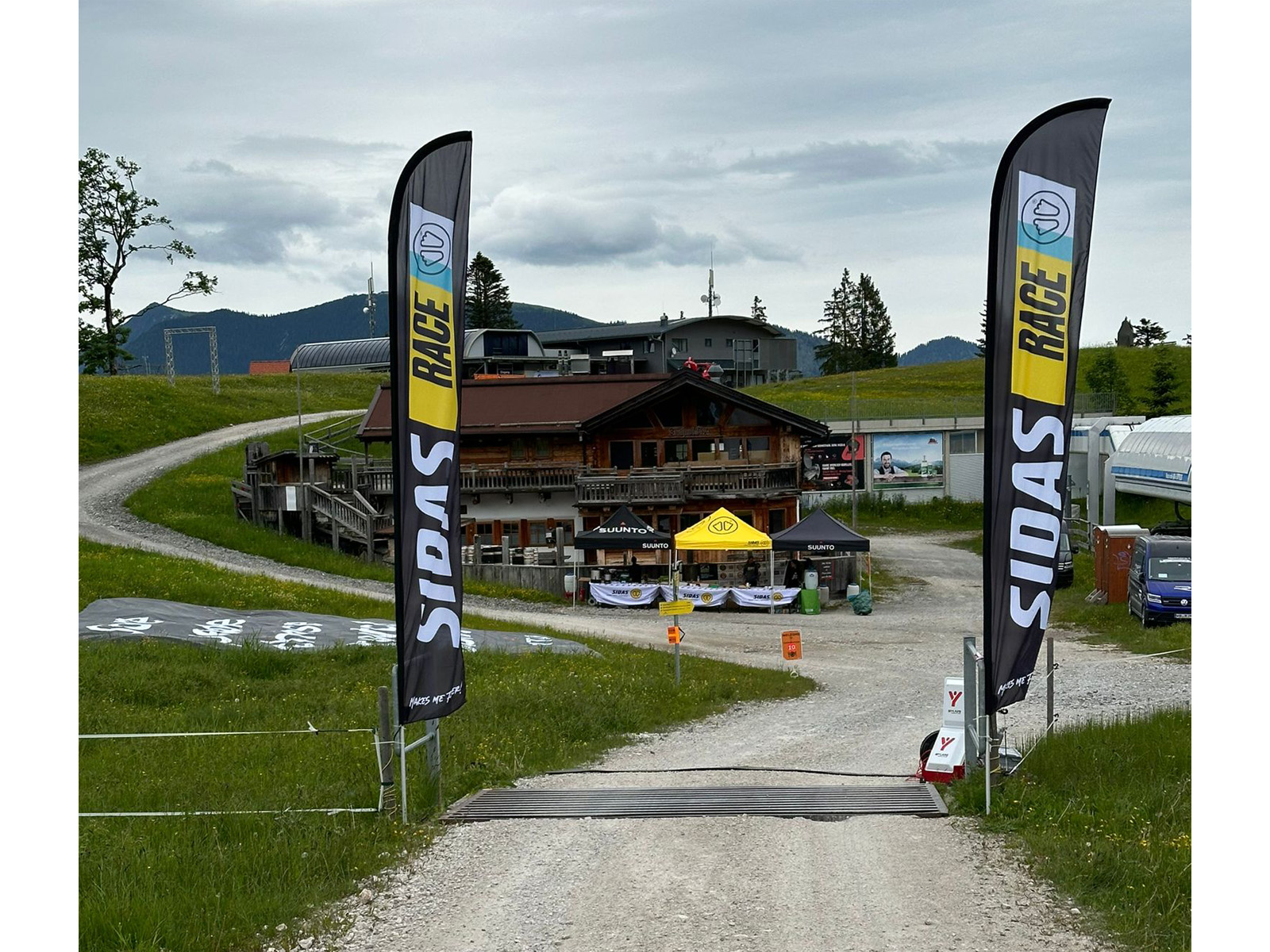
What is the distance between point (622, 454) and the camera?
44.1 meters

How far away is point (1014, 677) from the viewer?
12.0 meters

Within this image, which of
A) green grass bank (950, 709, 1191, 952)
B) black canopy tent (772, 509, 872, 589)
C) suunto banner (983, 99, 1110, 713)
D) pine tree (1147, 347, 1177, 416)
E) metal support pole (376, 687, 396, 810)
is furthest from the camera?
pine tree (1147, 347, 1177, 416)

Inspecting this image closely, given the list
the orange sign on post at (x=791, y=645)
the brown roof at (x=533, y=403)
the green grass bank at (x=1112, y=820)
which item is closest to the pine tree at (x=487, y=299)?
the brown roof at (x=533, y=403)

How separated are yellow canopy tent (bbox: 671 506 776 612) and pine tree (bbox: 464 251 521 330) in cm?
8215

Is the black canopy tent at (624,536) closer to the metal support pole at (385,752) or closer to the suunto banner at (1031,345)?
the metal support pole at (385,752)

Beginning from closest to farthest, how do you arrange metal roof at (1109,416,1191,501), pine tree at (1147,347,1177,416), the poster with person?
metal roof at (1109,416,1191,501)
the poster with person
pine tree at (1147,347,1177,416)

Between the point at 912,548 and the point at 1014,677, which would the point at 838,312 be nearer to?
the point at 912,548

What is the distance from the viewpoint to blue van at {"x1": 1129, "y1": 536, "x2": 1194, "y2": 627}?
1154 inches

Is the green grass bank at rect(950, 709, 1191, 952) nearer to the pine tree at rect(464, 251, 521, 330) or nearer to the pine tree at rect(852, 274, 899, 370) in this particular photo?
the pine tree at rect(464, 251, 521, 330)

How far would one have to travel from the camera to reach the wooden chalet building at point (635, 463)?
138ft

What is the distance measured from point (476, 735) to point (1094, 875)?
8925 millimetres

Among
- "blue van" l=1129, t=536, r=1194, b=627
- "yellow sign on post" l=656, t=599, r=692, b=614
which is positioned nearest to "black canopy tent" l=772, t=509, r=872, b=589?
"blue van" l=1129, t=536, r=1194, b=627

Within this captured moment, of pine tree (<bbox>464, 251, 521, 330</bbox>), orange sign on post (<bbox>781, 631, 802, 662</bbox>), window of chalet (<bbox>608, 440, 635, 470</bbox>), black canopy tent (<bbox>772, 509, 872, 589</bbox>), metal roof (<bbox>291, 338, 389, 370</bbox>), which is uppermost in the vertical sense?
pine tree (<bbox>464, 251, 521, 330</bbox>)

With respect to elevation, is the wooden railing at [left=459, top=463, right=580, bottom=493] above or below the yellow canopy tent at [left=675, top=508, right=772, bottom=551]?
above
